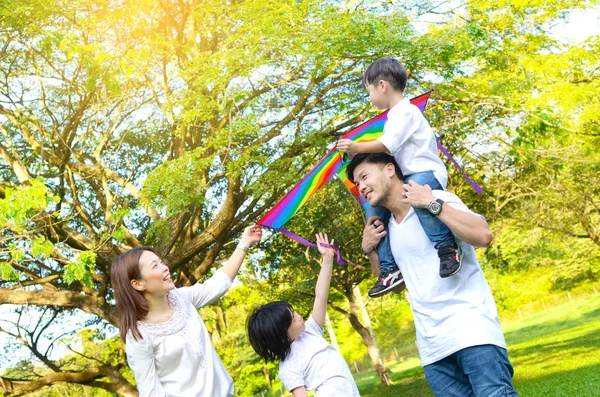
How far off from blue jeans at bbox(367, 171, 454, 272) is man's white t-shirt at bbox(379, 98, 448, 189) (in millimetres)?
43

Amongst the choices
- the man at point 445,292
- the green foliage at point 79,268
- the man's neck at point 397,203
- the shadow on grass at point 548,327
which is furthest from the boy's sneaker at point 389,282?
the shadow on grass at point 548,327

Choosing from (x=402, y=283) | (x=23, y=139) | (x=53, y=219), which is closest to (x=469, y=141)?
(x=53, y=219)

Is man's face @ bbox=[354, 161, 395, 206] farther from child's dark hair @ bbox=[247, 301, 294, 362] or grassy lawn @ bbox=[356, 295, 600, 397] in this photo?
grassy lawn @ bbox=[356, 295, 600, 397]

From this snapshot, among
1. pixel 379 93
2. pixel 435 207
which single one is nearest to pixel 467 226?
pixel 435 207

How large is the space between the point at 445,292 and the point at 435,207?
0.37m

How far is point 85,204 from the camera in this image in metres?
16.2

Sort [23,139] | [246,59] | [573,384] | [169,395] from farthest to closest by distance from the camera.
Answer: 1. [23,139]
2. [573,384]
3. [246,59]
4. [169,395]

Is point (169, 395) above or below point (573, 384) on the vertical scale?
above

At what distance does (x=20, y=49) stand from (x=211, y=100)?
4.03 metres

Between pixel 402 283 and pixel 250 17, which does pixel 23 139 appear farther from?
pixel 402 283

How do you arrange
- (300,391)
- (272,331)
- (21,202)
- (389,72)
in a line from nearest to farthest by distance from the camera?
1. (389,72)
2. (300,391)
3. (272,331)
4. (21,202)

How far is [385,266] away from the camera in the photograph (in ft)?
11.3

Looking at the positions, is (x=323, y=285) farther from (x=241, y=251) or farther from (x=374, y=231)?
(x=374, y=231)

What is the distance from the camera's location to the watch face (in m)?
2.89
